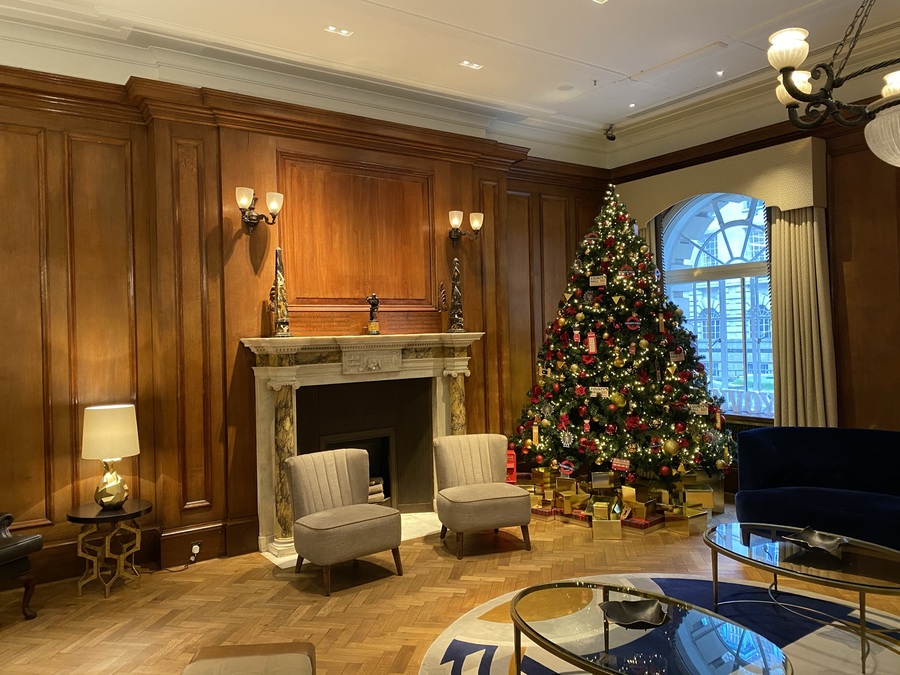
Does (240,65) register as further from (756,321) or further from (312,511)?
(756,321)

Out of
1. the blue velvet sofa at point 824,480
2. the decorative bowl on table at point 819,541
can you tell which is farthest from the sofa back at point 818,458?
the decorative bowl on table at point 819,541

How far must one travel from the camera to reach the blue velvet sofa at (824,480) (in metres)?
4.00

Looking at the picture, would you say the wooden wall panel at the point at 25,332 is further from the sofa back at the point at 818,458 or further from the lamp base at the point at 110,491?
A: the sofa back at the point at 818,458

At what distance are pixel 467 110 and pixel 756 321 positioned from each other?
351 cm

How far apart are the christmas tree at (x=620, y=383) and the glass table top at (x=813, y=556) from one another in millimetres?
1637

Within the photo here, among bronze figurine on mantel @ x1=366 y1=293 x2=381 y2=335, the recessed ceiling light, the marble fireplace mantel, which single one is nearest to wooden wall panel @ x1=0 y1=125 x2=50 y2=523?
the marble fireplace mantel

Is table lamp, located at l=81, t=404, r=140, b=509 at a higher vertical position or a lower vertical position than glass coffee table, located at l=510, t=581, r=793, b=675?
higher

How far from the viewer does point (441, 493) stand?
15.7 feet

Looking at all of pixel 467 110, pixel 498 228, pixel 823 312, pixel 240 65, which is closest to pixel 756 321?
pixel 823 312

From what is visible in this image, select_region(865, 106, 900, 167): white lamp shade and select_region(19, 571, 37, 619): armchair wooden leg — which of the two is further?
select_region(19, 571, 37, 619): armchair wooden leg

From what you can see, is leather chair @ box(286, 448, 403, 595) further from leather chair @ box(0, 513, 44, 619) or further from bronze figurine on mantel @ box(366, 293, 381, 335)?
leather chair @ box(0, 513, 44, 619)

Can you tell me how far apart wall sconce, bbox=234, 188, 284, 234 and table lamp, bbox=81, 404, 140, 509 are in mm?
1576

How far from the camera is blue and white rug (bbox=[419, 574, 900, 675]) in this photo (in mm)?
2988

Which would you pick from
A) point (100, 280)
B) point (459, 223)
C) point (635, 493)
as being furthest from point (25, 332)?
point (635, 493)
